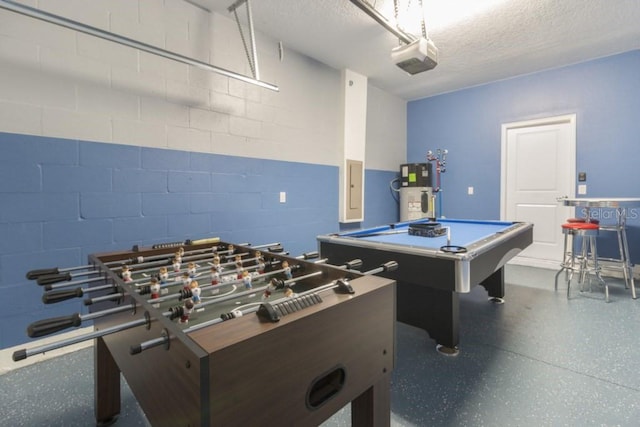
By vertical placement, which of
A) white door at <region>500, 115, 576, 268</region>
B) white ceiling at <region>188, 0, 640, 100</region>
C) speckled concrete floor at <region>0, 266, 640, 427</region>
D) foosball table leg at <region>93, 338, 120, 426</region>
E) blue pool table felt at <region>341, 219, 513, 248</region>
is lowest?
speckled concrete floor at <region>0, 266, 640, 427</region>

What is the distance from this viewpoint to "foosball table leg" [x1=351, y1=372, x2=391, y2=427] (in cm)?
92

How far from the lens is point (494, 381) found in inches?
63.4

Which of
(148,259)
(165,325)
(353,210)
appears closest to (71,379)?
(148,259)

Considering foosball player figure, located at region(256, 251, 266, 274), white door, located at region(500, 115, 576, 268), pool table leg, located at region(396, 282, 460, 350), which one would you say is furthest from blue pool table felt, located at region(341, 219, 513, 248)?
white door, located at region(500, 115, 576, 268)

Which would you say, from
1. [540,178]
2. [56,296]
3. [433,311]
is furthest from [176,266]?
[540,178]

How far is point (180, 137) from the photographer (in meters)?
2.50

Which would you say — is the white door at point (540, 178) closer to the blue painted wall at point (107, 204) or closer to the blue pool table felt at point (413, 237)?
the blue pool table felt at point (413, 237)

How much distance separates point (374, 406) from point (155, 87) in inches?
99.4

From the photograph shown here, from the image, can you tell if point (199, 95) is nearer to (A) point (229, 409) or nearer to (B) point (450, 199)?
(A) point (229, 409)

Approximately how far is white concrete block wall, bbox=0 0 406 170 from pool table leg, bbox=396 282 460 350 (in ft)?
6.41

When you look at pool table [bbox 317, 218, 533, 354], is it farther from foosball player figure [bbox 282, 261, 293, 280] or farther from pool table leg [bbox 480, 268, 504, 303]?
foosball player figure [bbox 282, 261, 293, 280]

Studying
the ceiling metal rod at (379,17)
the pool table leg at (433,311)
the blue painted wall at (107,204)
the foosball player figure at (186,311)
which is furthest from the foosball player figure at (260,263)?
the ceiling metal rod at (379,17)

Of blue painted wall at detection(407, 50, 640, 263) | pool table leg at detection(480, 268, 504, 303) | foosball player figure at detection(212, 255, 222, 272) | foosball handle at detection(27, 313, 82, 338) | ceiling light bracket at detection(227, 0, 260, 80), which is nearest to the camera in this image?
foosball handle at detection(27, 313, 82, 338)

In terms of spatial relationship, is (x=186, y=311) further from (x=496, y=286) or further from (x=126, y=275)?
(x=496, y=286)
